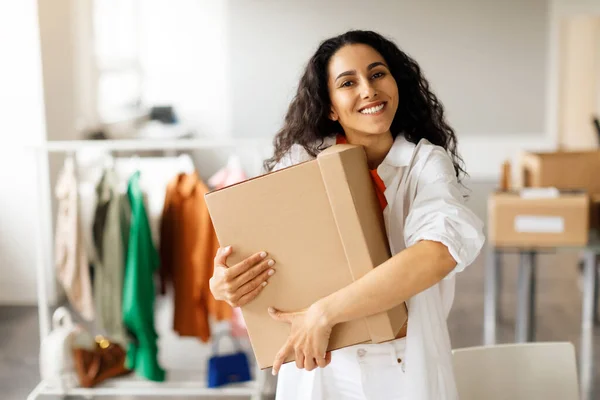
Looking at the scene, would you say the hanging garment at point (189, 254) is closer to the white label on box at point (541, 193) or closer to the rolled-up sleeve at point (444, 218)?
the white label on box at point (541, 193)

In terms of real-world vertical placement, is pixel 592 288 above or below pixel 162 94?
below

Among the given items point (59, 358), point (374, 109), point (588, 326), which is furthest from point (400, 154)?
point (588, 326)

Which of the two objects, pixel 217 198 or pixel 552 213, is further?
pixel 552 213

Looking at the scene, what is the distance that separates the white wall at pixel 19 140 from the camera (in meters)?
4.20

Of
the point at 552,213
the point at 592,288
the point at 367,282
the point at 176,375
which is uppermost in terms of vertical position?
the point at 367,282

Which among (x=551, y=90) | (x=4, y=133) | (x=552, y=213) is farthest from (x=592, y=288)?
(x=551, y=90)

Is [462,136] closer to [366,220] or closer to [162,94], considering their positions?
[162,94]

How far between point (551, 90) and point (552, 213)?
4365mm

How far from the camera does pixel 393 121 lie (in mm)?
1382

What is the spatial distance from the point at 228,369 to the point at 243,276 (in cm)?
183

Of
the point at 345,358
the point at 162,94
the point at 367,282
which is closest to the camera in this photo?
the point at 367,282

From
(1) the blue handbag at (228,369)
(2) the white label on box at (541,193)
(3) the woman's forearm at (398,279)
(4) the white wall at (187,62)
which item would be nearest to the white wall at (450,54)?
(4) the white wall at (187,62)

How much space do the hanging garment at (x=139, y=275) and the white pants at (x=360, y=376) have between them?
4.64ft

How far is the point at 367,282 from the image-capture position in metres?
1.10
